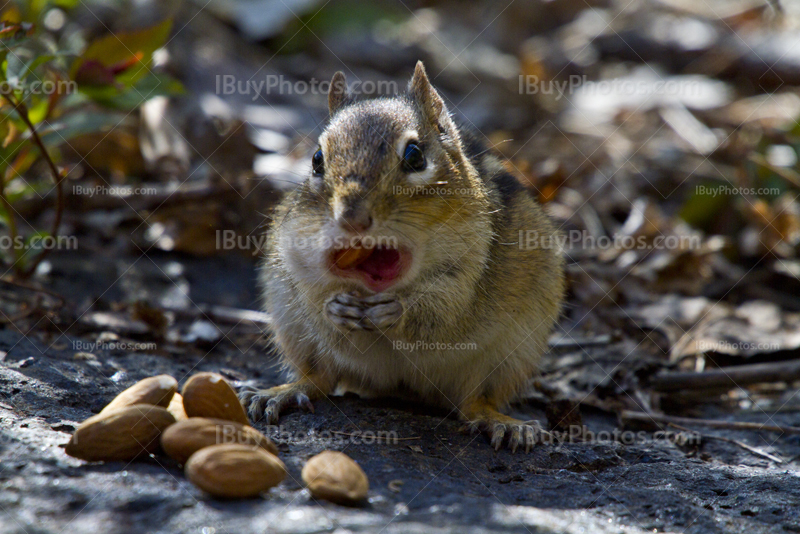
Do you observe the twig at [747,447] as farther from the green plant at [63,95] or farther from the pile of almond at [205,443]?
the green plant at [63,95]

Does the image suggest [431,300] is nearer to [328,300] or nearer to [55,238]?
[328,300]

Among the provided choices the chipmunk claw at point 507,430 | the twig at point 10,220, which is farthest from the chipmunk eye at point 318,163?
the twig at point 10,220

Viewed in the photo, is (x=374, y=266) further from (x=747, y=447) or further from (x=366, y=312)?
(x=747, y=447)

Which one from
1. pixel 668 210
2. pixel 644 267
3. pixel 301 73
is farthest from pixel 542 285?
pixel 301 73

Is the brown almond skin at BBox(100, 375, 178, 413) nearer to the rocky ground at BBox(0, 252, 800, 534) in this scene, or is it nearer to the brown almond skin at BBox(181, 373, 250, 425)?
the brown almond skin at BBox(181, 373, 250, 425)

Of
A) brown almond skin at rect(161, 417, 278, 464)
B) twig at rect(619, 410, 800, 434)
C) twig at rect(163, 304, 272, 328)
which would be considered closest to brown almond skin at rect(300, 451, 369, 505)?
brown almond skin at rect(161, 417, 278, 464)

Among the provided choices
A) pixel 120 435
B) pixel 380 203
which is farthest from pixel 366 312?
pixel 120 435
